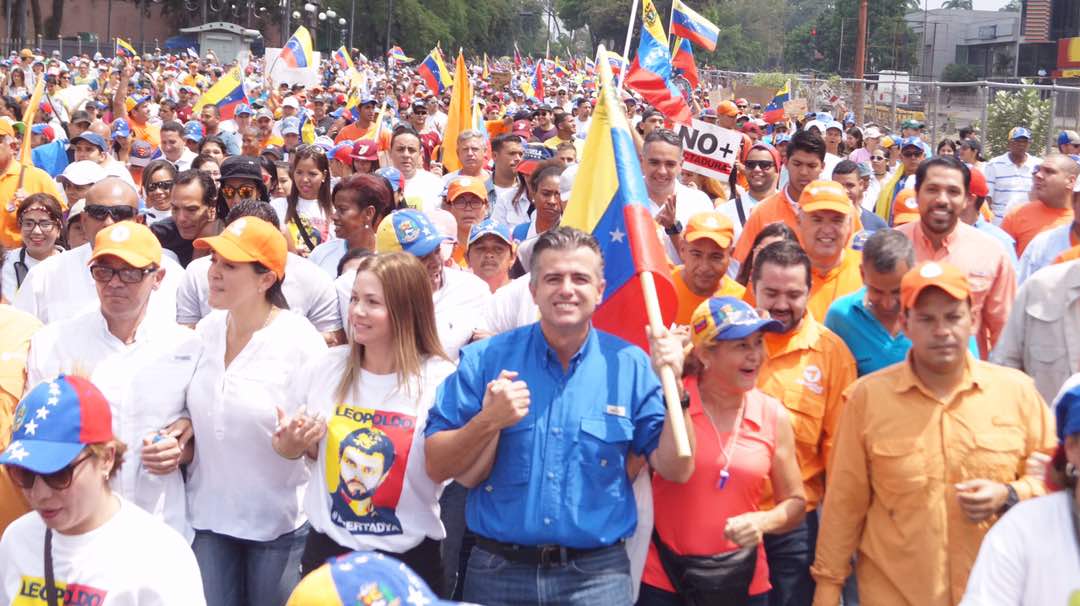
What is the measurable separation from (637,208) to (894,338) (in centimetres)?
123

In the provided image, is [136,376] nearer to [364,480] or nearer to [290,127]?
[364,480]

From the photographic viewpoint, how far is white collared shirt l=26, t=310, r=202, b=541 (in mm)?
4293

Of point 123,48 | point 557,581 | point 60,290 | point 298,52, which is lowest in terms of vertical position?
point 557,581

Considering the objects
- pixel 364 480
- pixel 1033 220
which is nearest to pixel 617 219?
pixel 364 480

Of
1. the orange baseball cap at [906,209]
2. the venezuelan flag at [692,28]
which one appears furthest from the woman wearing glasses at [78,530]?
the venezuelan flag at [692,28]

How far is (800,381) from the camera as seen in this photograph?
14.8 ft

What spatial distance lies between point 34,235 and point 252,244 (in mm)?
2646

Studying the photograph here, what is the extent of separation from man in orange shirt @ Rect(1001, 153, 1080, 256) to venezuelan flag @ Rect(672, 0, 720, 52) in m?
4.67

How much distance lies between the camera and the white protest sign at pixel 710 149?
28.0 feet

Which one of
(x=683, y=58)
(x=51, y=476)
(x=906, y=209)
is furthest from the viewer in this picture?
(x=683, y=58)

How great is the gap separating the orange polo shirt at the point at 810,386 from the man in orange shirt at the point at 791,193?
1.77 m

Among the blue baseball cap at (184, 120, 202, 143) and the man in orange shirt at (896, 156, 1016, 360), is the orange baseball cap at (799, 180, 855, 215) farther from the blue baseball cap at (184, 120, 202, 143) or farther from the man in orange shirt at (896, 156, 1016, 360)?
the blue baseball cap at (184, 120, 202, 143)

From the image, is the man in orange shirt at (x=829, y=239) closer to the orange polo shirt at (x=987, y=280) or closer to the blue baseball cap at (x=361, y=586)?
the orange polo shirt at (x=987, y=280)

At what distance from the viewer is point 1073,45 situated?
5697cm
